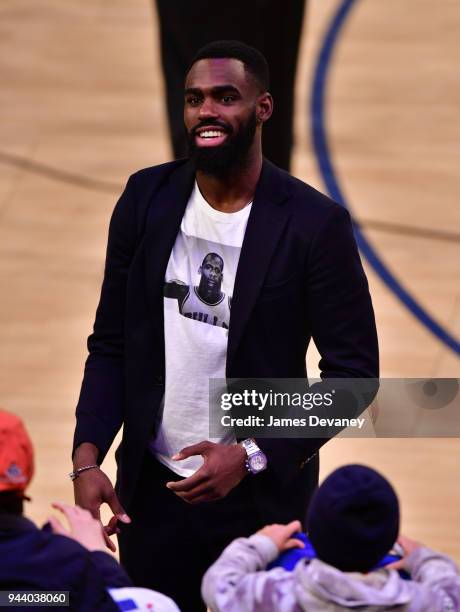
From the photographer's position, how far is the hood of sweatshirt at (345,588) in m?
2.52

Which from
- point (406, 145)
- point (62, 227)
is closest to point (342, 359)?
point (62, 227)

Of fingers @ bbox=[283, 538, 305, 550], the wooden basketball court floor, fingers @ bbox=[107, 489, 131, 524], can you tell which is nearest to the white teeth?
fingers @ bbox=[107, 489, 131, 524]

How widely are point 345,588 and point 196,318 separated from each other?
0.82 meters

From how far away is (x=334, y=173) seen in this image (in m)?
6.50

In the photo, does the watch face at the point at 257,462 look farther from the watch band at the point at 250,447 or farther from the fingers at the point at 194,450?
the fingers at the point at 194,450

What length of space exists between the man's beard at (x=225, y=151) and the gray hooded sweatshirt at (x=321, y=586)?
2.81ft

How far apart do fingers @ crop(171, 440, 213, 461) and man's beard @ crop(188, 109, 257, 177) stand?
22.8 inches

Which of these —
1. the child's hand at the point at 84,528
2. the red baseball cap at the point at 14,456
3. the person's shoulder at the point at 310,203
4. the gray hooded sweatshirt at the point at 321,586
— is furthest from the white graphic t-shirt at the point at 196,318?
the red baseball cap at the point at 14,456

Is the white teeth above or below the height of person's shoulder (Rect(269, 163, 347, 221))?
above

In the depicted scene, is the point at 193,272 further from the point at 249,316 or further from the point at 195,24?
the point at 195,24

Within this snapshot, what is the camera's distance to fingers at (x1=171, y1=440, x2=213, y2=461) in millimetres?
3025

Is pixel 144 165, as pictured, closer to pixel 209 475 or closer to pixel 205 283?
pixel 205 283

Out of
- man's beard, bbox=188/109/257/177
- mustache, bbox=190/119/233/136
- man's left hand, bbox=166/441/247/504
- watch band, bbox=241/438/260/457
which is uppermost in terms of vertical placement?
mustache, bbox=190/119/233/136

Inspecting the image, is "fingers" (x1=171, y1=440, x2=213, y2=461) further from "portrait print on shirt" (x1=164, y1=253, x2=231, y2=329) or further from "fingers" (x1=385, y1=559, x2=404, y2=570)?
"fingers" (x1=385, y1=559, x2=404, y2=570)
